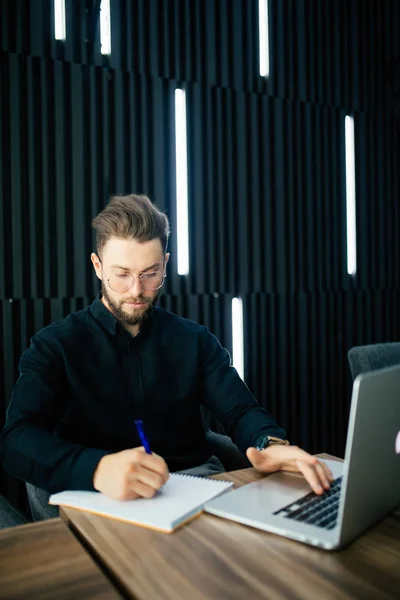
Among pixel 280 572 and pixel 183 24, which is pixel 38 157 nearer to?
pixel 183 24

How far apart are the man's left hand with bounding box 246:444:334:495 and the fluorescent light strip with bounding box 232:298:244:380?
5.86 ft

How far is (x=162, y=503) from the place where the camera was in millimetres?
1136

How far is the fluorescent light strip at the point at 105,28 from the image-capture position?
281 centimetres

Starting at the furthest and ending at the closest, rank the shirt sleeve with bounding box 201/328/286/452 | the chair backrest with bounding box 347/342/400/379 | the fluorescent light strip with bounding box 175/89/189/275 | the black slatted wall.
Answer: the fluorescent light strip with bounding box 175/89/189/275
the black slatted wall
the chair backrest with bounding box 347/342/400/379
the shirt sleeve with bounding box 201/328/286/452

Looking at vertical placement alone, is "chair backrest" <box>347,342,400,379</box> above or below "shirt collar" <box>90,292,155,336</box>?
below

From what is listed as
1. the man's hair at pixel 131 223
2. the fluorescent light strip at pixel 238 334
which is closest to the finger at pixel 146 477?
the man's hair at pixel 131 223

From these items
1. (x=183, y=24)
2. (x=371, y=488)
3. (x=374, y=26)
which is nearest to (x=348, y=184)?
(x=374, y=26)

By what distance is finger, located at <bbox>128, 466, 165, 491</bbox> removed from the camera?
114 cm

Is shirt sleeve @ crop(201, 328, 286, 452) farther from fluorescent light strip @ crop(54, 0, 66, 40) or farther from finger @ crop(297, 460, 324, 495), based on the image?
fluorescent light strip @ crop(54, 0, 66, 40)

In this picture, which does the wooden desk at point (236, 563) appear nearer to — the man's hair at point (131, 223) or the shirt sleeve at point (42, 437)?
the shirt sleeve at point (42, 437)

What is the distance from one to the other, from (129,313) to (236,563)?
108 centimetres

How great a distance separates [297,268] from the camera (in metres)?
3.48

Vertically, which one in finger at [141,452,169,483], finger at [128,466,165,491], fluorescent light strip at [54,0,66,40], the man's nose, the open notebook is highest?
fluorescent light strip at [54,0,66,40]

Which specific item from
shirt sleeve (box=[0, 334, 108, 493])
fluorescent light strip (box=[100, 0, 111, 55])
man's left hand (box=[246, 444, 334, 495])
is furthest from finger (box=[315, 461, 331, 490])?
fluorescent light strip (box=[100, 0, 111, 55])
